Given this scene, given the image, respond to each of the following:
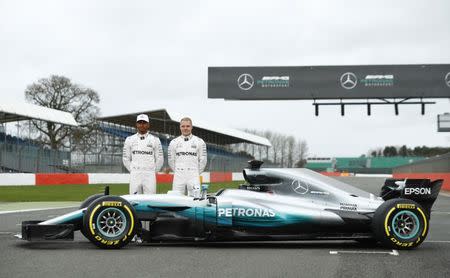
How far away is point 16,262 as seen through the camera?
6180 millimetres

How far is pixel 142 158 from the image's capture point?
883 cm

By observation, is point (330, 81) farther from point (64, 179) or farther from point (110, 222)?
point (110, 222)

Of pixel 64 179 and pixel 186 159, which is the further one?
pixel 64 179

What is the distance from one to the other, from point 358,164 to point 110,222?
121190 mm

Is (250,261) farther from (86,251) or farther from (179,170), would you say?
(179,170)

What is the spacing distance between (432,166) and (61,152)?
67.2ft

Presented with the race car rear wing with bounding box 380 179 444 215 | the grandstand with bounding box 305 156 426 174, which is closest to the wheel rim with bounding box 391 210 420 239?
the race car rear wing with bounding box 380 179 444 215

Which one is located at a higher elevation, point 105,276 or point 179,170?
point 179,170

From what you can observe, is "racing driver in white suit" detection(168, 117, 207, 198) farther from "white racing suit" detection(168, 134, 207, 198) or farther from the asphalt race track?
the asphalt race track

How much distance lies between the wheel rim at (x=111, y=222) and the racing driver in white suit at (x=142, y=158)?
142cm

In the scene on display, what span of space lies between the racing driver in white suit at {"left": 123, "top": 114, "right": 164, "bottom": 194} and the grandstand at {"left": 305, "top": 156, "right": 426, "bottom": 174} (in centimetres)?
11007

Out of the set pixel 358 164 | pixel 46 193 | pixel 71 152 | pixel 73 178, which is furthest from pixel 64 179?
pixel 358 164

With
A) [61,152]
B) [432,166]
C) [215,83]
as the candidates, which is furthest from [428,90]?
[61,152]

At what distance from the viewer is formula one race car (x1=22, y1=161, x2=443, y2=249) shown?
728cm
